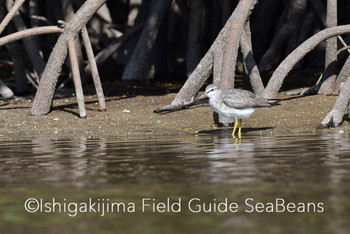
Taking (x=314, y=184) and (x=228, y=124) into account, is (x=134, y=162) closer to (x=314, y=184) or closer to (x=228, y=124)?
(x=314, y=184)

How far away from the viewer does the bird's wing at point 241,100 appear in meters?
12.9

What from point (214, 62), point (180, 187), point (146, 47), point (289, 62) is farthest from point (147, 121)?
point (180, 187)

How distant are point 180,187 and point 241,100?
20.4 ft

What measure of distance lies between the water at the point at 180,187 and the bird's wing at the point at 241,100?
182 cm

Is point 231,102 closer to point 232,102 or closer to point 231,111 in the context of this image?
point 232,102

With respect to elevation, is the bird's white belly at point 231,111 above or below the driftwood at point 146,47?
below

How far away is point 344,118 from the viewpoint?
1405 cm

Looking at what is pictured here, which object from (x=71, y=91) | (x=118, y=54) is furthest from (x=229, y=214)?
(x=118, y=54)

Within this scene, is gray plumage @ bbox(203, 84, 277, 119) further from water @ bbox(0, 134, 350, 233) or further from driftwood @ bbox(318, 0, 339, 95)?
driftwood @ bbox(318, 0, 339, 95)

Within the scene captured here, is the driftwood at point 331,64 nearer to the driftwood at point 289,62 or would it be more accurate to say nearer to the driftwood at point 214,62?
the driftwood at point 289,62

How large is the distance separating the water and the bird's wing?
5.98 feet

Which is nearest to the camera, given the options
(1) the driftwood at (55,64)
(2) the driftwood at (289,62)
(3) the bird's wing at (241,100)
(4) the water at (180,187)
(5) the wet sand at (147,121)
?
(4) the water at (180,187)

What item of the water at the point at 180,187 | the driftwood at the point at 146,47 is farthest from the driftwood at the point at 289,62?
the driftwood at the point at 146,47

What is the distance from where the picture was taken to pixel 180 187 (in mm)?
6910
